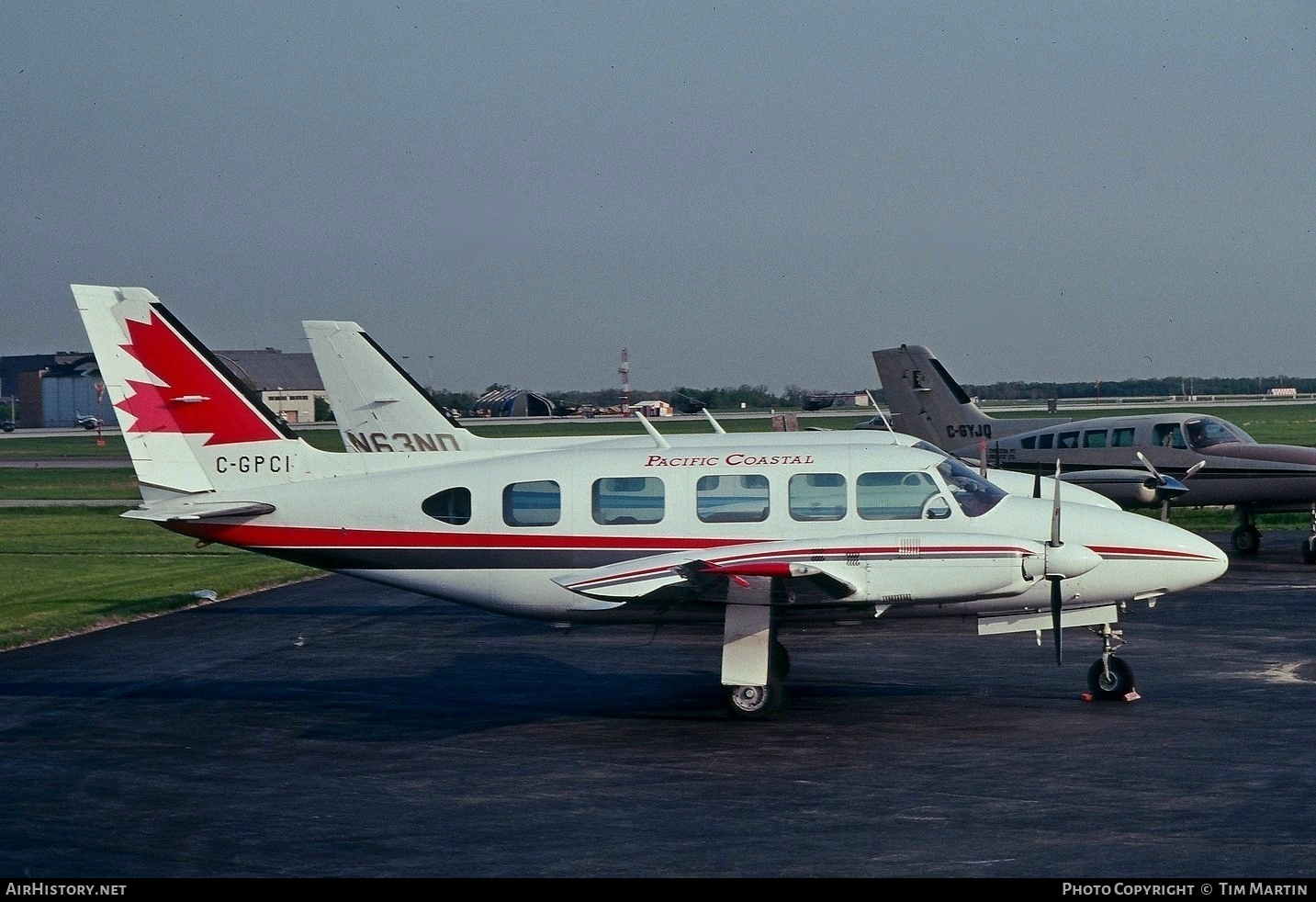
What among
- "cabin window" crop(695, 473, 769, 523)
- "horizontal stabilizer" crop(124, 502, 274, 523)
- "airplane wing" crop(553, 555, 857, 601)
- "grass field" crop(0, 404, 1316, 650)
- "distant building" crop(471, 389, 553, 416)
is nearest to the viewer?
A: "airplane wing" crop(553, 555, 857, 601)

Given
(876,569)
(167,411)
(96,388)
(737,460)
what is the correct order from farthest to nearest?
1. (96,388)
2. (167,411)
3. (737,460)
4. (876,569)

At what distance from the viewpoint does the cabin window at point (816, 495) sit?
49.6 ft

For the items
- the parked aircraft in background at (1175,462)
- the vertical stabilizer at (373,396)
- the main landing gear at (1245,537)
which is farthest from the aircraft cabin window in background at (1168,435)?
the vertical stabilizer at (373,396)

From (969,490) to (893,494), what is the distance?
83cm

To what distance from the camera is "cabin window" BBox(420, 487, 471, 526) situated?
15758 mm

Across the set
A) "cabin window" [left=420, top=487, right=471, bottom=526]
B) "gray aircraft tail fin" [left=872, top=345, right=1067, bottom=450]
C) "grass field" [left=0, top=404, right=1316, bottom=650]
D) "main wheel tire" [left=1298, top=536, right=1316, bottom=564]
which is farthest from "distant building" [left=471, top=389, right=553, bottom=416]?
"cabin window" [left=420, top=487, right=471, bottom=526]

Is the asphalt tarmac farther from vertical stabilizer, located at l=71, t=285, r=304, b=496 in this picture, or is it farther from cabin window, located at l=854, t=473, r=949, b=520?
vertical stabilizer, located at l=71, t=285, r=304, b=496

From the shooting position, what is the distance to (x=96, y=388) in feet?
431

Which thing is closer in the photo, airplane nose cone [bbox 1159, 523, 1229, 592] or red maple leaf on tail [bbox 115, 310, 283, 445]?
airplane nose cone [bbox 1159, 523, 1229, 592]

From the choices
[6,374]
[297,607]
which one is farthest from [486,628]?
[6,374]

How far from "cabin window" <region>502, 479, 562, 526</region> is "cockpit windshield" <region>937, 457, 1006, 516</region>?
14.0 ft

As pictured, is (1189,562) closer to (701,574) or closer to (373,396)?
(701,574)

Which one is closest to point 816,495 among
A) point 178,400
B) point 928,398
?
point 178,400

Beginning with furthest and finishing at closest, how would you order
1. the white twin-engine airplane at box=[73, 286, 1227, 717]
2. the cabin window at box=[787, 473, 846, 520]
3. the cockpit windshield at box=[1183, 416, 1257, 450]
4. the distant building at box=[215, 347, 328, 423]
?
the distant building at box=[215, 347, 328, 423] < the cockpit windshield at box=[1183, 416, 1257, 450] < the cabin window at box=[787, 473, 846, 520] < the white twin-engine airplane at box=[73, 286, 1227, 717]
